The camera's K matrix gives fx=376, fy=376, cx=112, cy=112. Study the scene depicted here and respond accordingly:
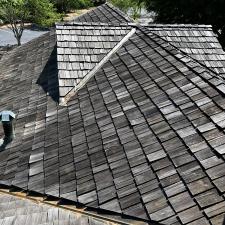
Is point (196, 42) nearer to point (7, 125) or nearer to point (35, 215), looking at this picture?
point (7, 125)

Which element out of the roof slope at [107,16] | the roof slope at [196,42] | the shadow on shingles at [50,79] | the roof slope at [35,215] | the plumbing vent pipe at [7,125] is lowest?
the roof slope at [35,215]

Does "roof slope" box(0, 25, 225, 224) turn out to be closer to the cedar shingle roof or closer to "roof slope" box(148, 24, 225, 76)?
the cedar shingle roof

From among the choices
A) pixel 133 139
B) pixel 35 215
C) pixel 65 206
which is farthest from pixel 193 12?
pixel 35 215

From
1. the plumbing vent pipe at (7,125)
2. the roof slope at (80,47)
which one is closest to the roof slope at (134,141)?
the plumbing vent pipe at (7,125)

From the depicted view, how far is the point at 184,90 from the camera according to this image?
8.57 metres

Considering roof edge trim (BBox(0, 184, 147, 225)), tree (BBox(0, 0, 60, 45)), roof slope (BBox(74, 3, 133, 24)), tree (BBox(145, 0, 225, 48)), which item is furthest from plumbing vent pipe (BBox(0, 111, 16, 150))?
tree (BBox(0, 0, 60, 45))

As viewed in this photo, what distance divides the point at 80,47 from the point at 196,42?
418 centimetres

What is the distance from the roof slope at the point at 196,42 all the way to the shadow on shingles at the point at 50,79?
371 centimetres

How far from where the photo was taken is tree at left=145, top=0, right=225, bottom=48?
23.5m

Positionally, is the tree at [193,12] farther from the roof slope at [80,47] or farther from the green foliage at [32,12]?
the green foliage at [32,12]

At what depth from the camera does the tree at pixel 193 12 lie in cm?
2355

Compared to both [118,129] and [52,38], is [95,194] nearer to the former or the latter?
[118,129]

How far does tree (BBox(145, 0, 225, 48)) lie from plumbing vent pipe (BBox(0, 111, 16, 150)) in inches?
689

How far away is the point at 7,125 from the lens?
9.61m
